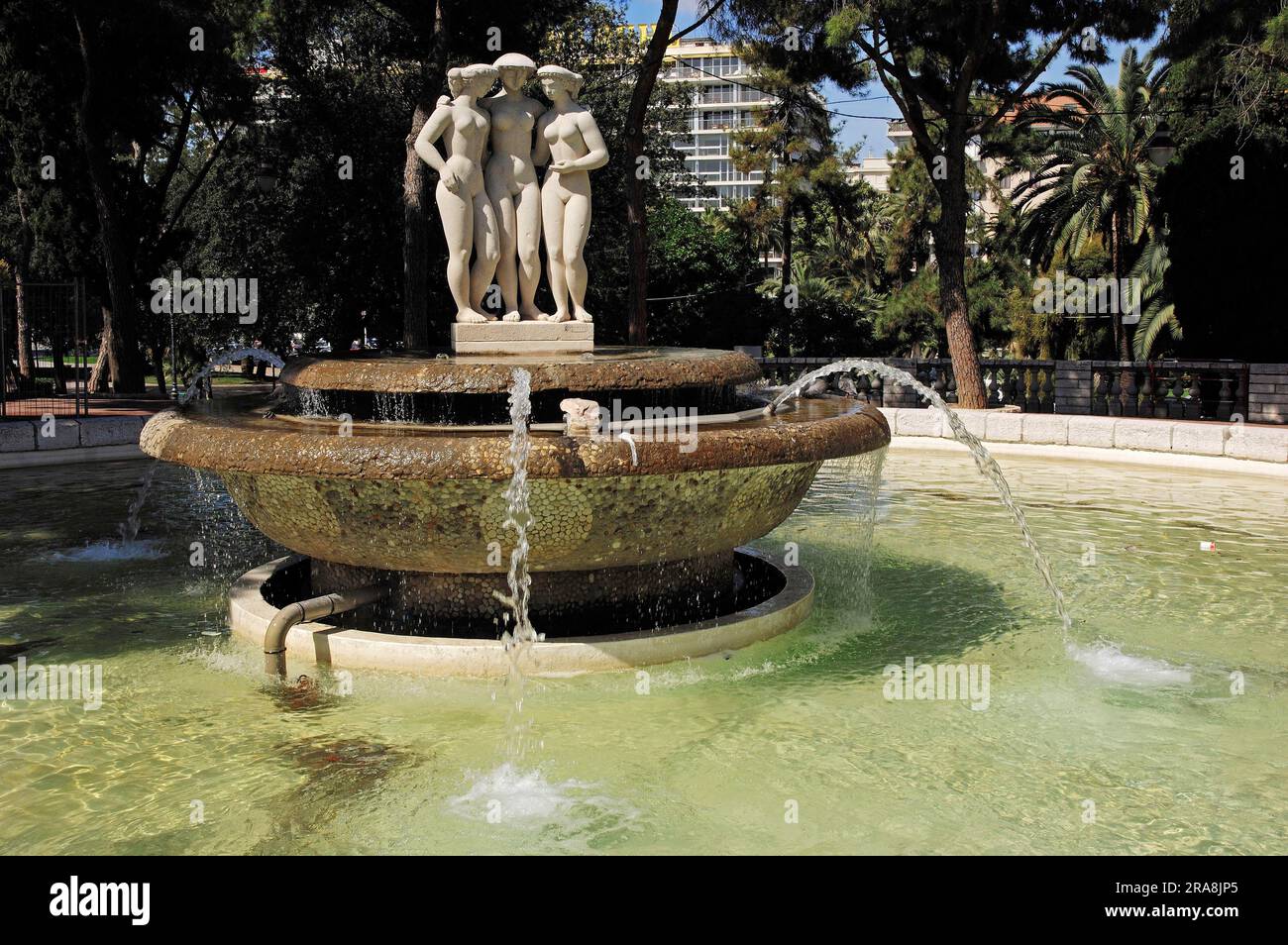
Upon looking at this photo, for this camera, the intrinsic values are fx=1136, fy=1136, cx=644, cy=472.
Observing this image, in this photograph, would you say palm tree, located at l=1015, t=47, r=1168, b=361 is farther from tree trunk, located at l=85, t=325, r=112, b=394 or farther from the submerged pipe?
the submerged pipe

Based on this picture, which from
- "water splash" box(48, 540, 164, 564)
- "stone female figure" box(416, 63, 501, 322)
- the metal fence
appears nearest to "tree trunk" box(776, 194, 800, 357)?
the metal fence

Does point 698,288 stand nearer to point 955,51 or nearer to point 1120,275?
point 1120,275

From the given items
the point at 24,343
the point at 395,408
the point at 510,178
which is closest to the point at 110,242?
the point at 24,343

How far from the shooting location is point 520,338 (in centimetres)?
835

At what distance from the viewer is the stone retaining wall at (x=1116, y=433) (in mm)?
13953

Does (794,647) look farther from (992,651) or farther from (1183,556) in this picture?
(1183,556)

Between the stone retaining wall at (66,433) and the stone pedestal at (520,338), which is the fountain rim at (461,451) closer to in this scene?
the stone pedestal at (520,338)

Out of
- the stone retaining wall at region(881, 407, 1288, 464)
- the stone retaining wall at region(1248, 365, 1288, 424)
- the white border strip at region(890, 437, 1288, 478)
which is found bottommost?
the white border strip at region(890, 437, 1288, 478)

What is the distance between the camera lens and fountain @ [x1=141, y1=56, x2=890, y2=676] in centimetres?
591

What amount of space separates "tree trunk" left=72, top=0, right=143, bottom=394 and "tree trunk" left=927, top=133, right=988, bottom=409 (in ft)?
49.4

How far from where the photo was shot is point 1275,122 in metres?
18.9

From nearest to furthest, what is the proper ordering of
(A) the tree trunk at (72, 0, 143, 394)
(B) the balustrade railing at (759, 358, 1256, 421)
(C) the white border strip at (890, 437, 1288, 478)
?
(C) the white border strip at (890, 437, 1288, 478) < (B) the balustrade railing at (759, 358, 1256, 421) < (A) the tree trunk at (72, 0, 143, 394)

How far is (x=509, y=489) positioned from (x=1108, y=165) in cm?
2725

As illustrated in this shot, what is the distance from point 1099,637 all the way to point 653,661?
2.80 metres
